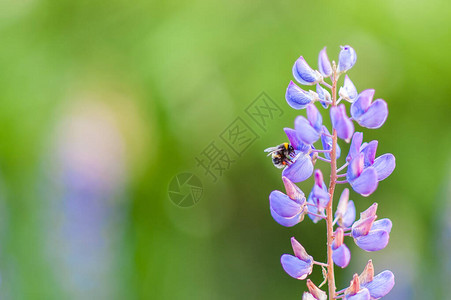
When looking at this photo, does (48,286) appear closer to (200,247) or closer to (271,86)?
(200,247)

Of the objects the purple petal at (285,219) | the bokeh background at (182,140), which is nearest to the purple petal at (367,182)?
the purple petal at (285,219)

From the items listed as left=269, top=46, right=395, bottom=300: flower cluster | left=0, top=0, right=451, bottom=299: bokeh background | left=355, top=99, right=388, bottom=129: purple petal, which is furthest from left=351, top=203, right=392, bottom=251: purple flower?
left=0, top=0, right=451, bottom=299: bokeh background

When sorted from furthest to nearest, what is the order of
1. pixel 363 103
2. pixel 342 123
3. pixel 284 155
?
pixel 284 155
pixel 363 103
pixel 342 123

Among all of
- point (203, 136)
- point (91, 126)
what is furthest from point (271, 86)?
point (91, 126)

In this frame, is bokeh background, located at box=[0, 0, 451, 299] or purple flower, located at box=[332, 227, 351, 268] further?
bokeh background, located at box=[0, 0, 451, 299]

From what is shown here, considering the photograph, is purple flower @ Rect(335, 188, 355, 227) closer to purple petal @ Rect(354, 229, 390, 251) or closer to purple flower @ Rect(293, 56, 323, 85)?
purple petal @ Rect(354, 229, 390, 251)

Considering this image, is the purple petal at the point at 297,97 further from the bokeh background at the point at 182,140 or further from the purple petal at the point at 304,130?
the bokeh background at the point at 182,140

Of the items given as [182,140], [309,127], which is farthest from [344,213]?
[182,140]

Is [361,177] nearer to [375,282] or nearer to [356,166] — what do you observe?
[356,166]
